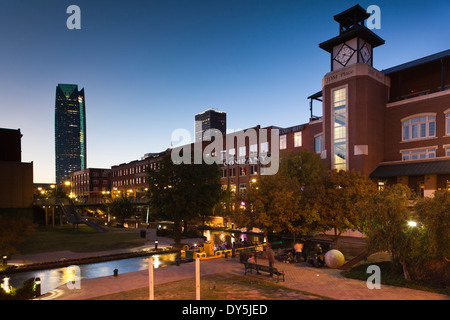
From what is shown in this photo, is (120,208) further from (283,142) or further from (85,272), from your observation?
(85,272)

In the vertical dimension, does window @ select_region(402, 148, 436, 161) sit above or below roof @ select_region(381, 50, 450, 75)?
below

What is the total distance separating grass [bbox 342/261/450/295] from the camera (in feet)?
47.3

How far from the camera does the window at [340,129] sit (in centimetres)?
4388

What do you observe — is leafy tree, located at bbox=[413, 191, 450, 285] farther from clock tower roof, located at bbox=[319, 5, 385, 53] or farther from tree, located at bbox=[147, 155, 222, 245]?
clock tower roof, located at bbox=[319, 5, 385, 53]

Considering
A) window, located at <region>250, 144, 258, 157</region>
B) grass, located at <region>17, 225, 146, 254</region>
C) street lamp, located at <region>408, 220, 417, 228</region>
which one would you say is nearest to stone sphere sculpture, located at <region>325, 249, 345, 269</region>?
street lamp, located at <region>408, 220, 417, 228</region>

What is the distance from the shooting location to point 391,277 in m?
16.2

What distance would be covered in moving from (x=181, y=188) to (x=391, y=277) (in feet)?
68.2

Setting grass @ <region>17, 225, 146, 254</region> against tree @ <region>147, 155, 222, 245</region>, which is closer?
grass @ <region>17, 225, 146, 254</region>

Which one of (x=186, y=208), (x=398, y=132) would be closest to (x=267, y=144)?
(x=398, y=132)

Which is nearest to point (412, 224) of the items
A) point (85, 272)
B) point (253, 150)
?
point (85, 272)

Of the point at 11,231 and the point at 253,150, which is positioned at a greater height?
the point at 253,150

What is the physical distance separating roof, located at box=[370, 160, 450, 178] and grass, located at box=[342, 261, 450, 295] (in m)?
23.2

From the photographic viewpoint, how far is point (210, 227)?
53.1 metres
